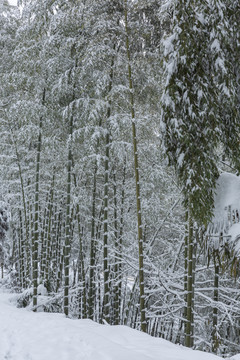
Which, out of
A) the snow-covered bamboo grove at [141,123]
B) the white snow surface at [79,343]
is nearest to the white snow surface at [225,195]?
the snow-covered bamboo grove at [141,123]

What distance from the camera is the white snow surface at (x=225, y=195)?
9.75 feet

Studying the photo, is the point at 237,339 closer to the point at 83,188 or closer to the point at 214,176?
the point at 83,188

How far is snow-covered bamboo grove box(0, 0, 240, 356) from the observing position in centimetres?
279

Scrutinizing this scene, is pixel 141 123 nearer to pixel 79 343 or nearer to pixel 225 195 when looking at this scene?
pixel 225 195

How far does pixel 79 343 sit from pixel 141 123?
2822mm

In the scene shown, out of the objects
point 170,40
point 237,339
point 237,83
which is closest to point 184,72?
point 170,40

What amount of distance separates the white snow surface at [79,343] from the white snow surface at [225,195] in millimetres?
1360

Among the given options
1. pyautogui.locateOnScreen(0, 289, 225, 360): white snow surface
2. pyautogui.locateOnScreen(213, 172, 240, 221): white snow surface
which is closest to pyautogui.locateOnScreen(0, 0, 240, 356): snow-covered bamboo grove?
pyautogui.locateOnScreen(213, 172, 240, 221): white snow surface

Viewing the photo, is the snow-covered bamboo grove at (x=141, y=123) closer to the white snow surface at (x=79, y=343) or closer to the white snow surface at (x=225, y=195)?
the white snow surface at (x=225, y=195)

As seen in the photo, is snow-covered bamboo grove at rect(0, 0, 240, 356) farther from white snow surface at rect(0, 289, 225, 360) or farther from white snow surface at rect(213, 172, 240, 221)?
white snow surface at rect(0, 289, 225, 360)

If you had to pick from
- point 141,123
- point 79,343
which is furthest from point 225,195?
point 79,343

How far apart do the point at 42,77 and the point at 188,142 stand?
4.26 metres

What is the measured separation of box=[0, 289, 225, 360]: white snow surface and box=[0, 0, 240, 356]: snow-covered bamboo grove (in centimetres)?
71

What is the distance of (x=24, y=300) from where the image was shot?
7.21 meters
